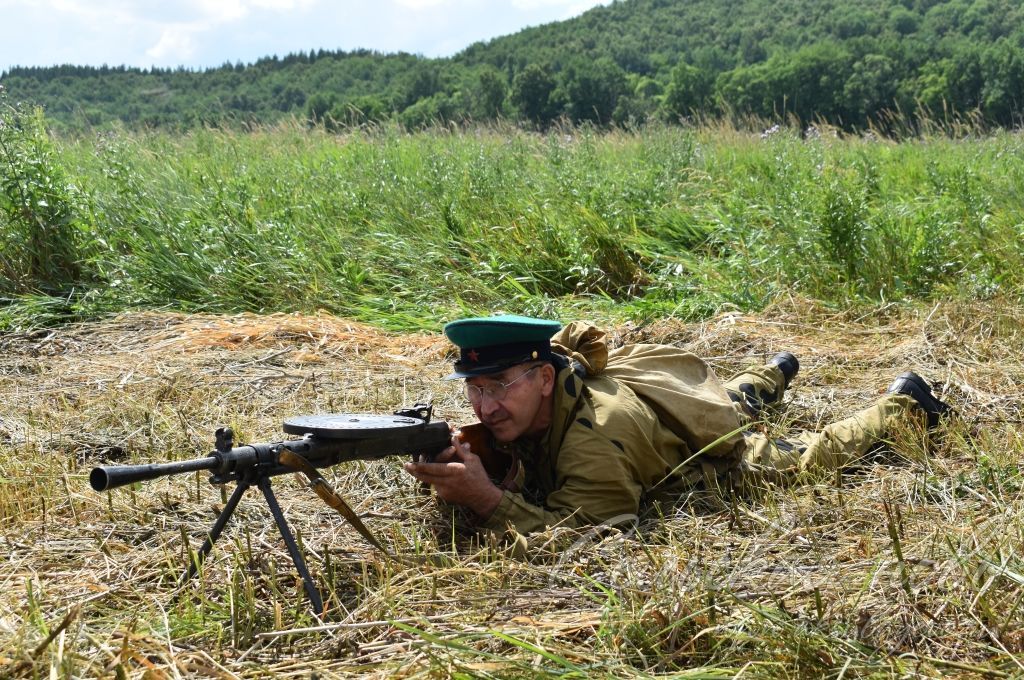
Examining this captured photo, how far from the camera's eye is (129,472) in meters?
2.40

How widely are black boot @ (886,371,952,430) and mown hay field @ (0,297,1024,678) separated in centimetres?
14

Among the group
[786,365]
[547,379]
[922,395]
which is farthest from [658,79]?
[547,379]

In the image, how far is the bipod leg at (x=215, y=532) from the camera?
275cm

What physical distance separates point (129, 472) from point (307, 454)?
55 cm

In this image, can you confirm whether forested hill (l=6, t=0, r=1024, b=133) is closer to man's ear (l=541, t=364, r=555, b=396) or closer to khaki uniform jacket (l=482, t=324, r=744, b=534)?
khaki uniform jacket (l=482, t=324, r=744, b=534)

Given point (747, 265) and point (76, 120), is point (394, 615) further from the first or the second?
point (76, 120)

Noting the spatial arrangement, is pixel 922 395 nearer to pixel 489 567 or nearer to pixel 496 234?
pixel 489 567

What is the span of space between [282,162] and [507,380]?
7.95m

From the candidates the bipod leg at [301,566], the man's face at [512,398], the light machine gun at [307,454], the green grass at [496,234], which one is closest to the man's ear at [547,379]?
the man's face at [512,398]

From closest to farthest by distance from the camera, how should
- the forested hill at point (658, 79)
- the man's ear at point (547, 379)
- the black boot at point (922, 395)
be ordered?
the man's ear at point (547, 379), the black boot at point (922, 395), the forested hill at point (658, 79)

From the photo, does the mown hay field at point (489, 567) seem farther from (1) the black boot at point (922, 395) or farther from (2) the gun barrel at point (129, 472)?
(2) the gun barrel at point (129, 472)

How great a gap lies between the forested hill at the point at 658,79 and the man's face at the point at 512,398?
9948 mm

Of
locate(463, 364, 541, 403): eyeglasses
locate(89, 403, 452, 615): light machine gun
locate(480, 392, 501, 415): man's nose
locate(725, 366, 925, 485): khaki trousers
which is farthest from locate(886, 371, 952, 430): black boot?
locate(89, 403, 452, 615): light machine gun

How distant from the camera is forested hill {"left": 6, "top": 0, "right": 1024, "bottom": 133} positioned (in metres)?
26.2
